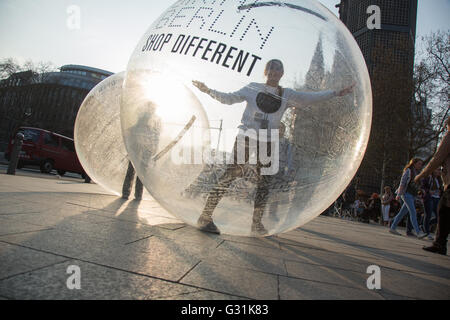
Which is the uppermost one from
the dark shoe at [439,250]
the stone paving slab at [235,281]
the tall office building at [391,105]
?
the tall office building at [391,105]

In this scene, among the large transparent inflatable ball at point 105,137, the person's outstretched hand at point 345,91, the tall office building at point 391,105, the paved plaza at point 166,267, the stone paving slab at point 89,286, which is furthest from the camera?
the tall office building at point 391,105

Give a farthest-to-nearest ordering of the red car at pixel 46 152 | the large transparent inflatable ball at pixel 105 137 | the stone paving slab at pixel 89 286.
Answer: the red car at pixel 46 152
the large transparent inflatable ball at pixel 105 137
the stone paving slab at pixel 89 286

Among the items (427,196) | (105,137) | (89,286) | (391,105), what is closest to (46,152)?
(105,137)

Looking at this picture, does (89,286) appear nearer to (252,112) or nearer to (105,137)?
(252,112)

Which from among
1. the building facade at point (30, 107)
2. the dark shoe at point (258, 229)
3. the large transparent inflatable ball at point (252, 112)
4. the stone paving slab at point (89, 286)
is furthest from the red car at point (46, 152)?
the building facade at point (30, 107)

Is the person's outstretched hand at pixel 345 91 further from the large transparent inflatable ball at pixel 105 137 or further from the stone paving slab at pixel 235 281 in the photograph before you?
the large transparent inflatable ball at pixel 105 137

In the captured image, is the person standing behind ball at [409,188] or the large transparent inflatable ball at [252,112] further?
the person standing behind ball at [409,188]

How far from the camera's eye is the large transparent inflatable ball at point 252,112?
84.3 inches

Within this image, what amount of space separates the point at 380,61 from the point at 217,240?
76.2 ft

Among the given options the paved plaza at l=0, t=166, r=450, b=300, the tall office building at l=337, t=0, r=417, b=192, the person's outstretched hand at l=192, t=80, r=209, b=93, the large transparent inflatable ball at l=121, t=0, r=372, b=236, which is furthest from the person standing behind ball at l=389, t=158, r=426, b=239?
the tall office building at l=337, t=0, r=417, b=192

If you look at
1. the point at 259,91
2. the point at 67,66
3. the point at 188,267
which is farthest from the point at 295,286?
the point at 67,66

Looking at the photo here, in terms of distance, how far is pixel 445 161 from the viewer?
12.2ft

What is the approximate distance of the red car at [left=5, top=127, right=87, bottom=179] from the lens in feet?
40.1

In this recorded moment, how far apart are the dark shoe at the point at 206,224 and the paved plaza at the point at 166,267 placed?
0.09m
